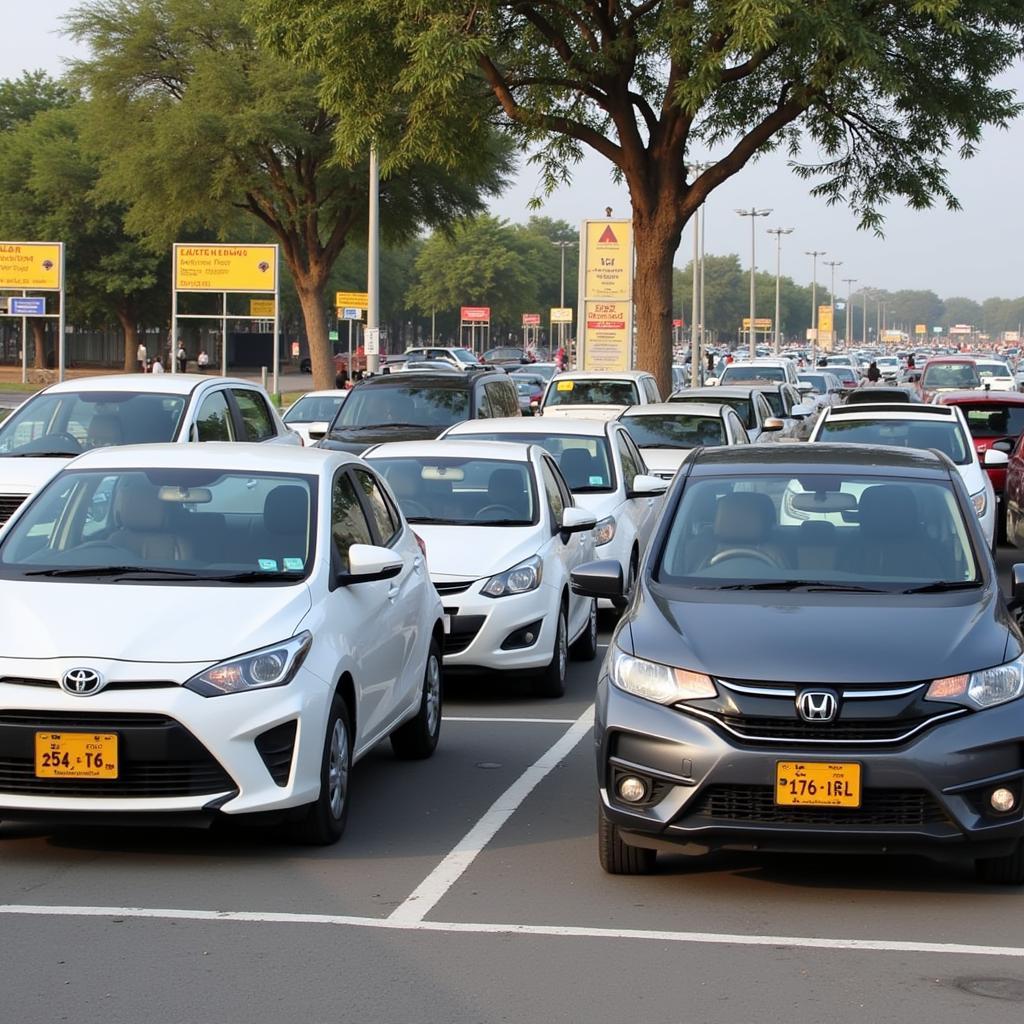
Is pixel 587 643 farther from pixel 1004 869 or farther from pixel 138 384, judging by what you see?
pixel 1004 869

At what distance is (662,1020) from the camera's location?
5383 millimetres

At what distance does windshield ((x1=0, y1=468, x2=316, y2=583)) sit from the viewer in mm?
7828

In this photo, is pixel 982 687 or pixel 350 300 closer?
pixel 982 687

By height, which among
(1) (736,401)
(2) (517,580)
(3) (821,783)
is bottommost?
(3) (821,783)

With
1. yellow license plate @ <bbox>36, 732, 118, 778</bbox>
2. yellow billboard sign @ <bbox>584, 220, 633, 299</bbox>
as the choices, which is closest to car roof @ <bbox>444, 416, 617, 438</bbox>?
yellow license plate @ <bbox>36, 732, 118, 778</bbox>

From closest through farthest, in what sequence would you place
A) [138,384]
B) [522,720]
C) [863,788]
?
[863,788] < [522,720] < [138,384]

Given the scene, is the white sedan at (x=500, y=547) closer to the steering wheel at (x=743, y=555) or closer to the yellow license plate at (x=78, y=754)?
the steering wheel at (x=743, y=555)

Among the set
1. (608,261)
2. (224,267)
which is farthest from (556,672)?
(224,267)

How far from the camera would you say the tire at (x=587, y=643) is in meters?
13.2

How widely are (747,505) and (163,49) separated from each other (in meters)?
42.6

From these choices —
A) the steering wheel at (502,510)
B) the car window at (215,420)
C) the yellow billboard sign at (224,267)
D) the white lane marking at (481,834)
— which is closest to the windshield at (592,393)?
the car window at (215,420)

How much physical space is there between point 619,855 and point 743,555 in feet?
4.86

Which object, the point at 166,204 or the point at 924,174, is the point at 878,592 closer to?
the point at 924,174

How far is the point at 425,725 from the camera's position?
9.51 metres
